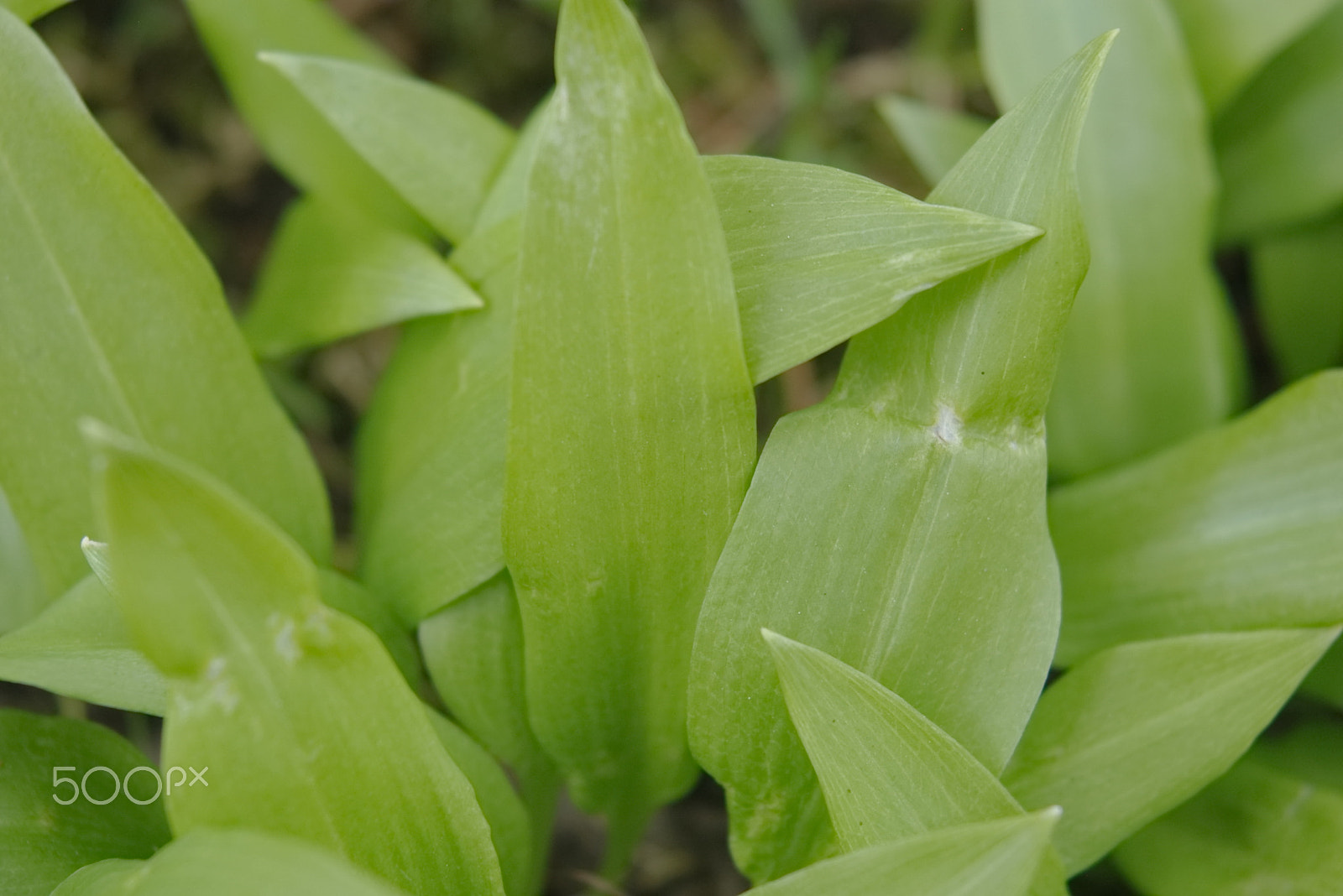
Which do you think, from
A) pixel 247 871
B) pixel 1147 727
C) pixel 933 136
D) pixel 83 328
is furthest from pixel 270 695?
pixel 933 136

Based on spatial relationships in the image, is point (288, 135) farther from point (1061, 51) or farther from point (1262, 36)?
point (1262, 36)

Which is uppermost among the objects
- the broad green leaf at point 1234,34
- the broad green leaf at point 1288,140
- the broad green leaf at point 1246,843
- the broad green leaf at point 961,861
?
the broad green leaf at point 1234,34

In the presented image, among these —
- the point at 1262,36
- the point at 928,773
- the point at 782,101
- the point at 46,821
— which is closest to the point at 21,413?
the point at 46,821

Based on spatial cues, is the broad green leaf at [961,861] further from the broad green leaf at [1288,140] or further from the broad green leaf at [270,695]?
the broad green leaf at [1288,140]

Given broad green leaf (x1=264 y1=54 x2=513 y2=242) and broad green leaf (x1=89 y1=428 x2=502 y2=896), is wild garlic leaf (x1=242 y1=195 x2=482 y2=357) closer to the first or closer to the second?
broad green leaf (x1=264 y1=54 x2=513 y2=242)

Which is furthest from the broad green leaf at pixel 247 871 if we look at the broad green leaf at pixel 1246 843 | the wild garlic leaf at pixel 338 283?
the broad green leaf at pixel 1246 843
